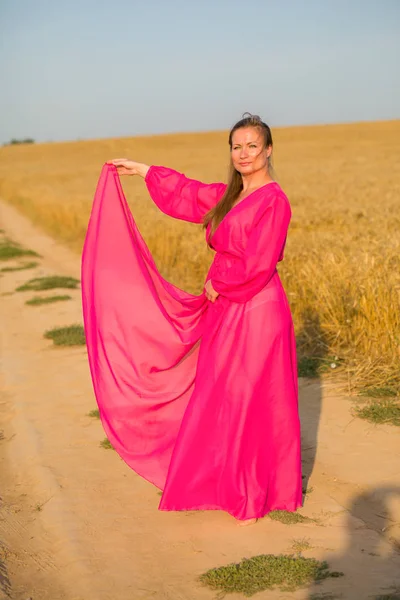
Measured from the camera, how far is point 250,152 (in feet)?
13.5

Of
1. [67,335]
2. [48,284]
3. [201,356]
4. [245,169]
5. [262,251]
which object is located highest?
[245,169]

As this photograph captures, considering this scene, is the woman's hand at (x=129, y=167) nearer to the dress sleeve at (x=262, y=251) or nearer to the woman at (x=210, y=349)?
the woman at (x=210, y=349)

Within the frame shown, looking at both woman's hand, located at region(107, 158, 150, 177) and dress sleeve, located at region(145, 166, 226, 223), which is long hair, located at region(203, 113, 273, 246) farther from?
woman's hand, located at region(107, 158, 150, 177)

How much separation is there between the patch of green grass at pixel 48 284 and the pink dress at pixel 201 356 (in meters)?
8.03

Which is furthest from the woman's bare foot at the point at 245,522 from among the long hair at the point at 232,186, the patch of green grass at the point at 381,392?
the patch of green grass at the point at 381,392

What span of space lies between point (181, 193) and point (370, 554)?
2055 mm

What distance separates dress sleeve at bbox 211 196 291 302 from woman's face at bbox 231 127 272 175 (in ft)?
0.81

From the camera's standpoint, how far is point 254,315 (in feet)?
13.5

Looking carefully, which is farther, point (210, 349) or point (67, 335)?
point (67, 335)

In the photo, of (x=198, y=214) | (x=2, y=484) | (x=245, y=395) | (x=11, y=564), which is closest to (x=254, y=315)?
(x=245, y=395)

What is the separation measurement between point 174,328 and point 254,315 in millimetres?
621

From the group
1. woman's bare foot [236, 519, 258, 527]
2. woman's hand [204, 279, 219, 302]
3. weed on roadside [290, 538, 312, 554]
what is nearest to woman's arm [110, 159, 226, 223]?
woman's hand [204, 279, 219, 302]

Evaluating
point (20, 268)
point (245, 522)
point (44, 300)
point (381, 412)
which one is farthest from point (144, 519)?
point (20, 268)

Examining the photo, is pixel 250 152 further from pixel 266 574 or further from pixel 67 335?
pixel 67 335
